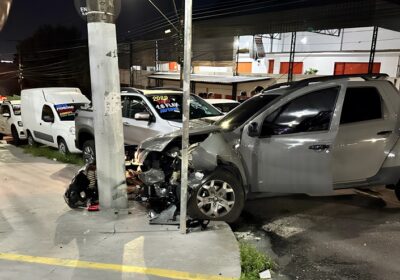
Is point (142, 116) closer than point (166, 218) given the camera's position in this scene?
No

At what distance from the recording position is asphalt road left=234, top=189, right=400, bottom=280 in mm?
4156

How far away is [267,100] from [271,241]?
223cm

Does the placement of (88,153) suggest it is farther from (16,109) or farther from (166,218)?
(16,109)

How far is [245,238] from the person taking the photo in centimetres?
499

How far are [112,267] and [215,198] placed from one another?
63.7 inches

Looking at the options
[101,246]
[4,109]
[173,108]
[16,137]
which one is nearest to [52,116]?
[16,137]

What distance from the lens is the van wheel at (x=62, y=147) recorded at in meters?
10.7

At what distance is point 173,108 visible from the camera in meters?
7.77

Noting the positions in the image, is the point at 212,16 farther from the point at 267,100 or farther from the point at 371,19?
the point at 267,100

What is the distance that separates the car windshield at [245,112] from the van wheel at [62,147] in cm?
619

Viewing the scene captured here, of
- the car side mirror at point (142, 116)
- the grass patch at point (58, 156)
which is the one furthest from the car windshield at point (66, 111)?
the car side mirror at point (142, 116)

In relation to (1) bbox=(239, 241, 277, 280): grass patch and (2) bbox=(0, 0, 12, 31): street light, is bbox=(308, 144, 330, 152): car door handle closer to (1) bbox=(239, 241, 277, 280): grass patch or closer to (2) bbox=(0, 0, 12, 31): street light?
(1) bbox=(239, 241, 277, 280): grass patch

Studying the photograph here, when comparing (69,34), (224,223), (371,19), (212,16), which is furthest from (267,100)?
(69,34)

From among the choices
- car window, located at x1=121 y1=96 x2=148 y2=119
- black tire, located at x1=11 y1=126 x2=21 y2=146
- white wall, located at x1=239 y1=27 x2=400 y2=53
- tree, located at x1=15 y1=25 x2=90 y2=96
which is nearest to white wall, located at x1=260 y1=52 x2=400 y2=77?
white wall, located at x1=239 y1=27 x2=400 y2=53
